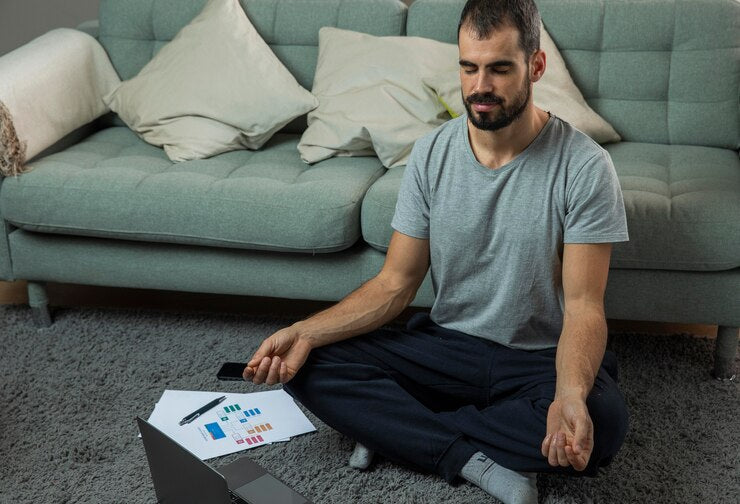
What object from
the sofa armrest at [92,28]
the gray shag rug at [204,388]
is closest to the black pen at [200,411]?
the gray shag rug at [204,388]

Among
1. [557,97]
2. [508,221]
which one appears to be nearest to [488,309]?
[508,221]

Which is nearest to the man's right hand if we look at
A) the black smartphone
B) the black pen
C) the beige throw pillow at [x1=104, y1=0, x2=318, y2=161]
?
the black smartphone

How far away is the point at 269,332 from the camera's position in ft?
8.56

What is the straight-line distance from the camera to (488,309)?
6.38 ft

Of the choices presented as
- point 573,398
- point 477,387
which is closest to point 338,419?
point 477,387

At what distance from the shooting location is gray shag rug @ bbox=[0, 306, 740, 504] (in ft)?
6.28

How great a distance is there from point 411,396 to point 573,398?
37 centimetres

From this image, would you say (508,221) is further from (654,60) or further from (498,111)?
(654,60)

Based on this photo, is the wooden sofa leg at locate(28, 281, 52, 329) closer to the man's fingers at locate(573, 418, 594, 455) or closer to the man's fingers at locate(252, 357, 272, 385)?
the man's fingers at locate(252, 357, 272, 385)

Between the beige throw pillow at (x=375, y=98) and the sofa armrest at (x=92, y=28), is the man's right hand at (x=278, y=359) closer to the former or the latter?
the beige throw pillow at (x=375, y=98)

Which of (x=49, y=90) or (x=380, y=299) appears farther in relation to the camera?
(x=49, y=90)

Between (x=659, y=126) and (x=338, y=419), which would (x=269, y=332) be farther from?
(x=659, y=126)

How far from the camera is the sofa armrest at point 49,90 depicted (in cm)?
256

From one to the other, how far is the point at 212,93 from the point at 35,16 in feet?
5.33
